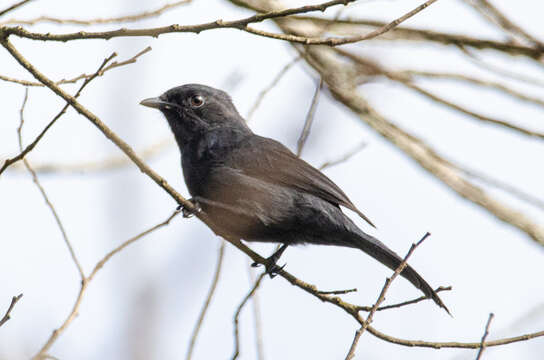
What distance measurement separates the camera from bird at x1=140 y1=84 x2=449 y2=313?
4973 millimetres

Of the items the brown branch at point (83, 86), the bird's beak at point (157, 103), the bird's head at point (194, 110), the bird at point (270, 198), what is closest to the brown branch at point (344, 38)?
the brown branch at point (83, 86)

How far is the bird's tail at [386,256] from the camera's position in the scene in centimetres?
469

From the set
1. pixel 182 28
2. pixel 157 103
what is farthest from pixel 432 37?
pixel 182 28

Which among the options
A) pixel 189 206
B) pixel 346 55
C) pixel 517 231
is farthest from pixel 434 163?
pixel 189 206

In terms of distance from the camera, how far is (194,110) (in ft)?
19.7

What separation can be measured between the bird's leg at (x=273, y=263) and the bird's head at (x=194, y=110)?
1.21 m

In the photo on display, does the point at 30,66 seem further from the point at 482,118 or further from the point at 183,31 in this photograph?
the point at 482,118

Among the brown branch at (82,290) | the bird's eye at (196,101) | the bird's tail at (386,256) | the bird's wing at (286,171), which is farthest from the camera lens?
the bird's eye at (196,101)

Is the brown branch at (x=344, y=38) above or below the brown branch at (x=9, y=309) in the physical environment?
above

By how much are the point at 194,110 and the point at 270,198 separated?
50.4 inches

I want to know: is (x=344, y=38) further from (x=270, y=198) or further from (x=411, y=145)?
(x=411, y=145)

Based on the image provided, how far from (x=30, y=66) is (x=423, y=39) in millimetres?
3184

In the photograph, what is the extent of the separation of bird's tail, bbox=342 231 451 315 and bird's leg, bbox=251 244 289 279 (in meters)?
0.47

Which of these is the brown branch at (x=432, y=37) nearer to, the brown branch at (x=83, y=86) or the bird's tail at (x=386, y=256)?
the bird's tail at (x=386, y=256)
